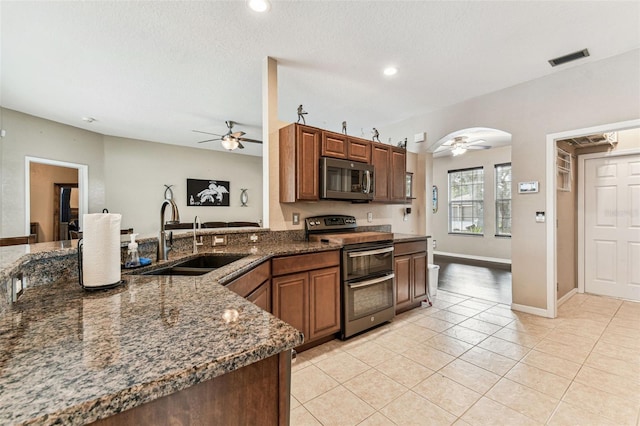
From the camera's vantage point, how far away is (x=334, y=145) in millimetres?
3057

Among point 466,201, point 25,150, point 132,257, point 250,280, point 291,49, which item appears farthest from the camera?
point 466,201

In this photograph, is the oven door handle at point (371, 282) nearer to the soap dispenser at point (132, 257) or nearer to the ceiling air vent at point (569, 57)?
the soap dispenser at point (132, 257)

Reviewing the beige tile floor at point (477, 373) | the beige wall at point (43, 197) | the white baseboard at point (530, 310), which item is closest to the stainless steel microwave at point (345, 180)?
the beige tile floor at point (477, 373)

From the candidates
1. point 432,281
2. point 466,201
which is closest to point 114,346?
point 432,281

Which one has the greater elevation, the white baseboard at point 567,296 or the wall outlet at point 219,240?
the wall outlet at point 219,240

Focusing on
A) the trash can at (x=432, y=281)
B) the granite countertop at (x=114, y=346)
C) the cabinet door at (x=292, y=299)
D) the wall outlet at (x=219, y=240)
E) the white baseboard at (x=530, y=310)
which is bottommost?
the white baseboard at (x=530, y=310)

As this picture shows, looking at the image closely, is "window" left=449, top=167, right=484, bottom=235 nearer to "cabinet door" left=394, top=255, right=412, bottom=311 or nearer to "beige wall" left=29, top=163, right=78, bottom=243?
"cabinet door" left=394, top=255, right=412, bottom=311

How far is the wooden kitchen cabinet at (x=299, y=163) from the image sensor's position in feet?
9.20

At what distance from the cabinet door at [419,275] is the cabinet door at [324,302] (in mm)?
1292

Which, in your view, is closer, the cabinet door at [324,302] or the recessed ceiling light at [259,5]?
the recessed ceiling light at [259,5]

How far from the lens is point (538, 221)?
10.7 feet

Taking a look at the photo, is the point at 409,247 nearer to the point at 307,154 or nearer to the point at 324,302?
the point at 324,302

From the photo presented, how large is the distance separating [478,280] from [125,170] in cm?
738

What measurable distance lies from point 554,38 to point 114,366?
3.80 m
